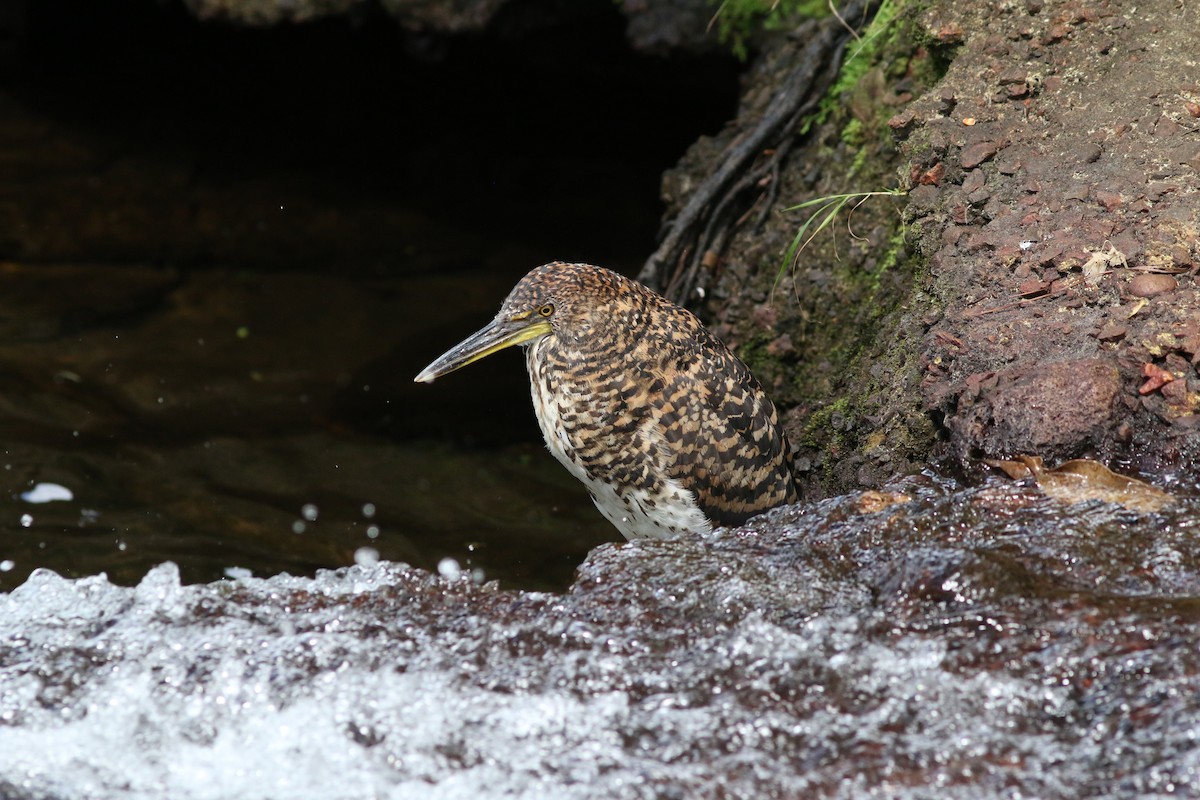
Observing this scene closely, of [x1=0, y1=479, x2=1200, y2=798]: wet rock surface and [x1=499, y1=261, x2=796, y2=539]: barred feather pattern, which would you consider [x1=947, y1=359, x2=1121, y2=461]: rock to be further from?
[x1=499, y1=261, x2=796, y2=539]: barred feather pattern

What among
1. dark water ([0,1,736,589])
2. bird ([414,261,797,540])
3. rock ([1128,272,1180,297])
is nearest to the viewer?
rock ([1128,272,1180,297])

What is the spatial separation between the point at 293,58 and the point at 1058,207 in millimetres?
6161

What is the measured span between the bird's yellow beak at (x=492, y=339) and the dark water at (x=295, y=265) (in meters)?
1.17

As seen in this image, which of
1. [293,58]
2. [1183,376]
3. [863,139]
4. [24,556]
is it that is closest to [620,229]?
[293,58]

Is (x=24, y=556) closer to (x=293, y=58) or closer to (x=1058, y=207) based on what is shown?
(x=1058, y=207)

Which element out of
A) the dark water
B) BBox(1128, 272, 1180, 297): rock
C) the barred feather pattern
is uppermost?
BBox(1128, 272, 1180, 297): rock

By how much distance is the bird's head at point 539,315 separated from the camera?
4004 mm

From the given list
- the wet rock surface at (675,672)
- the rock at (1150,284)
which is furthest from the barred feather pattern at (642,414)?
the rock at (1150,284)

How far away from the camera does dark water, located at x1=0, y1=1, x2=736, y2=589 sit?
204 inches

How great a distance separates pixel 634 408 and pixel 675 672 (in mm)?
1415

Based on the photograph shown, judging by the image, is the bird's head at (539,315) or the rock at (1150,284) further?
the bird's head at (539,315)

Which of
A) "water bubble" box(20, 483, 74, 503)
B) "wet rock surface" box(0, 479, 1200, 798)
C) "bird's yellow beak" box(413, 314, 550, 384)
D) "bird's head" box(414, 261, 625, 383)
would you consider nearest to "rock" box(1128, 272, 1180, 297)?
"wet rock surface" box(0, 479, 1200, 798)

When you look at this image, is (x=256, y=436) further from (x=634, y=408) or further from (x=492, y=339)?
(x=634, y=408)

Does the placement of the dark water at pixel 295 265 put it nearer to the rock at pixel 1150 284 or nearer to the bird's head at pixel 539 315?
the bird's head at pixel 539 315
